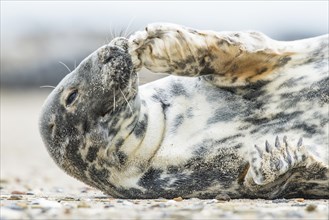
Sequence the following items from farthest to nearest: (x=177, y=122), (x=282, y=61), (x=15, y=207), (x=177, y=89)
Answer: (x=177, y=89) → (x=177, y=122) → (x=282, y=61) → (x=15, y=207)

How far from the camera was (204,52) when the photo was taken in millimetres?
6164

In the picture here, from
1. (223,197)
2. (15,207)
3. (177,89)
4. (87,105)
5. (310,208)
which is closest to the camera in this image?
(310,208)

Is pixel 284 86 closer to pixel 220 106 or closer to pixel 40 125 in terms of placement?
pixel 220 106

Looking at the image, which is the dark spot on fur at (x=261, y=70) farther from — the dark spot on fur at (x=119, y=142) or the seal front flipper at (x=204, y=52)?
the dark spot on fur at (x=119, y=142)

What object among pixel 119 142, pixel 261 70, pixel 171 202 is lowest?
pixel 171 202

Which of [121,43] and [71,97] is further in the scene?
[71,97]

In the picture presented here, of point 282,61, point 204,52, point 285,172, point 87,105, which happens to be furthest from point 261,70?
point 87,105

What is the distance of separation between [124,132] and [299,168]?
1239 mm

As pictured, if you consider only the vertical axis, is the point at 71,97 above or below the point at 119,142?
above

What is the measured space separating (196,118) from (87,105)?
2.60 ft

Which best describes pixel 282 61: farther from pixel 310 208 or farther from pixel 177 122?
pixel 310 208

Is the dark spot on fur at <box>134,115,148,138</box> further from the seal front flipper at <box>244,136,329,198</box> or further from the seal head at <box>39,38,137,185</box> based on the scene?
the seal front flipper at <box>244,136,329,198</box>

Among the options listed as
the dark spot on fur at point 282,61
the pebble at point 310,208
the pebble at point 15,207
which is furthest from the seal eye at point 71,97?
the pebble at point 310,208

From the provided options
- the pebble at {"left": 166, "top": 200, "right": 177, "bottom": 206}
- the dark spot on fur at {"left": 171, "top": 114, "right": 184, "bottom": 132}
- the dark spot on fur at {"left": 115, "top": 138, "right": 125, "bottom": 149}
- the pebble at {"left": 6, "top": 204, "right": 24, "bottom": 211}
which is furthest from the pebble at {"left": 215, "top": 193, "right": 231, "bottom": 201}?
Answer: the pebble at {"left": 6, "top": 204, "right": 24, "bottom": 211}
